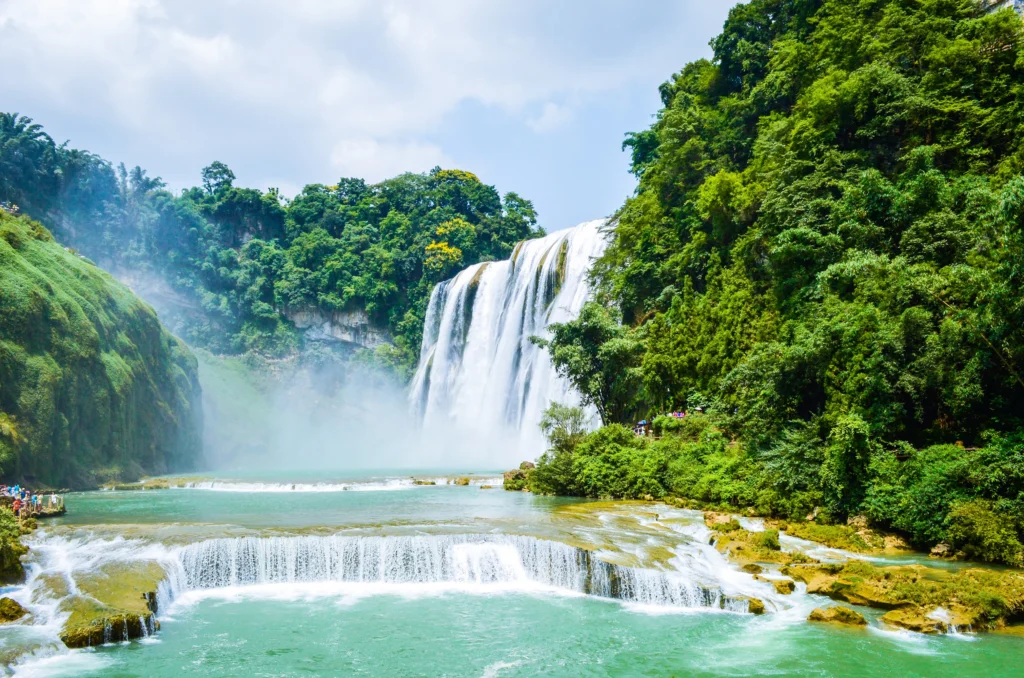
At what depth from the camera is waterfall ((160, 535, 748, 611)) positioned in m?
13.2

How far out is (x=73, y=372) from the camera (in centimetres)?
2647

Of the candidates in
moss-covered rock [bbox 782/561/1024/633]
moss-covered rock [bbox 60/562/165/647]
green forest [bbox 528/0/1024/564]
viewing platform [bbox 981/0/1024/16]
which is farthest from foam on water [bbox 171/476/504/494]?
viewing platform [bbox 981/0/1024/16]

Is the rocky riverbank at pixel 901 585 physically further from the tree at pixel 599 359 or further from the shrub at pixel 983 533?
the tree at pixel 599 359

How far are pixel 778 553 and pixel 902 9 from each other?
1931cm

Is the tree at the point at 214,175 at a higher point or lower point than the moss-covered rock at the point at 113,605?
higher

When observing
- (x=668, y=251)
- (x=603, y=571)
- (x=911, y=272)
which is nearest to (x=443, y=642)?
(x=603, y=571)

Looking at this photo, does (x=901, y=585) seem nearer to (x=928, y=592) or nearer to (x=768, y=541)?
(x=928, y=592)

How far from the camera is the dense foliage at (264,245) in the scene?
55125 millimetres

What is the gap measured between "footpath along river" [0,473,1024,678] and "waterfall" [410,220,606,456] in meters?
16.6

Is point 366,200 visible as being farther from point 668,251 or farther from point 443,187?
point 668,251

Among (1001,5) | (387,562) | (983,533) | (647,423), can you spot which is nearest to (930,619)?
(983,533)

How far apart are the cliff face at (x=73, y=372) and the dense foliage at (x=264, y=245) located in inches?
865

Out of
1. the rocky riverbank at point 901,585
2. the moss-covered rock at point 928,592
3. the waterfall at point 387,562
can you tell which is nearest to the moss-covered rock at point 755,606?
the rocky riverbank at point 901,585

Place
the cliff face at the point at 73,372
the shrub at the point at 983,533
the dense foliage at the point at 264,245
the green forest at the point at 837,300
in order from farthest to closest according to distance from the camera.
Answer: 1. the dense foliage at the point at 264,245
2. the cliff face at the point at 73,372
3. the green forest at the point at 837,300
4. the shrub at the point at 983,533
